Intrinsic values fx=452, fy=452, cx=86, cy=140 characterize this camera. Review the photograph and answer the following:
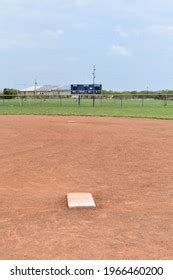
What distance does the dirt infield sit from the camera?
16.2 ft

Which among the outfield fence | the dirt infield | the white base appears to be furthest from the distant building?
the white base

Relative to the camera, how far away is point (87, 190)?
7566 mm

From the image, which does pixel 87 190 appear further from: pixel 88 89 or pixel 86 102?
pixel 86 102

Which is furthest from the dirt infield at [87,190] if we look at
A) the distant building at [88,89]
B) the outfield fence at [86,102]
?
the distant building at [88,89]

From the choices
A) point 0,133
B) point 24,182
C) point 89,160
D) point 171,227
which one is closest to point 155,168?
point 89,160

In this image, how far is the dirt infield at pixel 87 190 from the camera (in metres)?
4.94

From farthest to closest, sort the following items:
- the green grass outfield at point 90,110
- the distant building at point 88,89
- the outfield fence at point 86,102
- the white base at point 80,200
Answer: the outfield fence at point 86,102, the distant building at point 88,89, the green grass outfield at point 90,110, the white base at point 80,200

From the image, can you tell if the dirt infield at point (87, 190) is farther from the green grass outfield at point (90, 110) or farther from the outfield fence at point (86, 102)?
the outfield fence at point (86, 102)

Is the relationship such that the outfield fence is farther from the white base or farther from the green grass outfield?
the white base

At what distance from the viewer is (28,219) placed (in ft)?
19.5

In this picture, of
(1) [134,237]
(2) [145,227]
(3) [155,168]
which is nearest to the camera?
(1) [134,237]

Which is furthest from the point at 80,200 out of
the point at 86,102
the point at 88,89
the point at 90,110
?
the point at 86,102

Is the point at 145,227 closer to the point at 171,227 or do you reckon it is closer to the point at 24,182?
the point at 171,227

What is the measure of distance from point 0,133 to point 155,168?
716 cm
